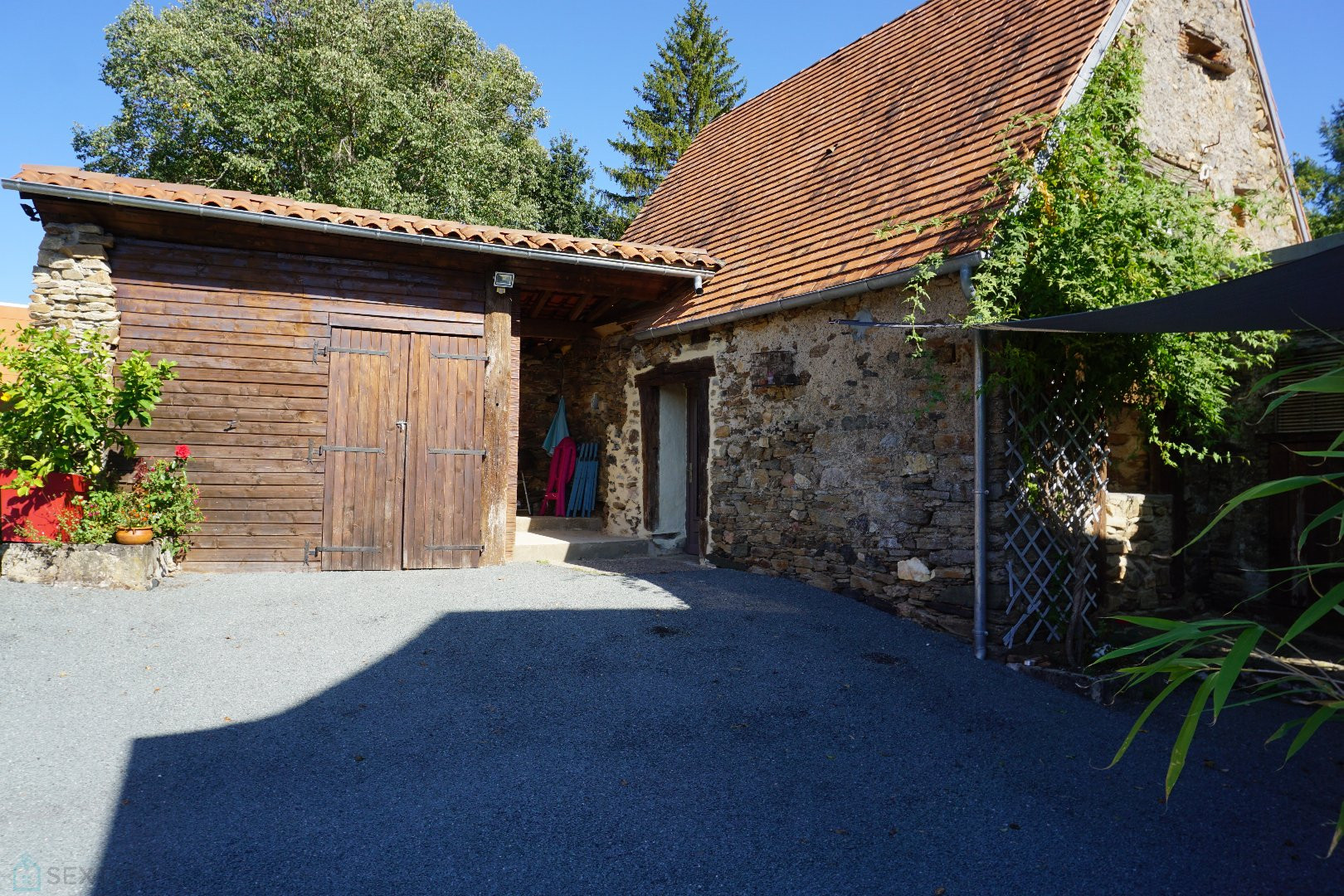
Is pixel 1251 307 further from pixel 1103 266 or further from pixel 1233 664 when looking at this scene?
pixel 1233 664

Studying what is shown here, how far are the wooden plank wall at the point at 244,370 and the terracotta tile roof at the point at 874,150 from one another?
3.27m

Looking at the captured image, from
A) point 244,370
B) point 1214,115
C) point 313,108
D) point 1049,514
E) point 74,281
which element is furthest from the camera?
point 313,108

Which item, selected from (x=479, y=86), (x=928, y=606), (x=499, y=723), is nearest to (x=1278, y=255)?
(x=928, y=606)

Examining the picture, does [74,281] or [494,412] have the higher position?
[74,281]

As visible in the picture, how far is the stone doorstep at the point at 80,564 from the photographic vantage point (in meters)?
5.14

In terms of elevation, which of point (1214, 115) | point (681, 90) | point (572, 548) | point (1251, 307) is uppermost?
point (681, 90)

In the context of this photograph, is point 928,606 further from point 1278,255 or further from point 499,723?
point 1278,255

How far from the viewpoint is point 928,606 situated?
523 centimetres

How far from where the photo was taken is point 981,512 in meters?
4.80

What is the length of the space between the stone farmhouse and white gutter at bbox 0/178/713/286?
23 millimetres

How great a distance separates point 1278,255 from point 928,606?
11.8 feet

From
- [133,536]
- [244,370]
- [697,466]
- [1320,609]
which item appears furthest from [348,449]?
[1320,609]

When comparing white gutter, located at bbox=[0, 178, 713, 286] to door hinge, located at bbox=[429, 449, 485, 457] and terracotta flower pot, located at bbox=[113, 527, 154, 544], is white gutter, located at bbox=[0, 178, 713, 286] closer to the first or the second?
door hinge, located at bbox=[429, 449, 485, 457]

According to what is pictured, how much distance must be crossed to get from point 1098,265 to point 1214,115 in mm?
3836
